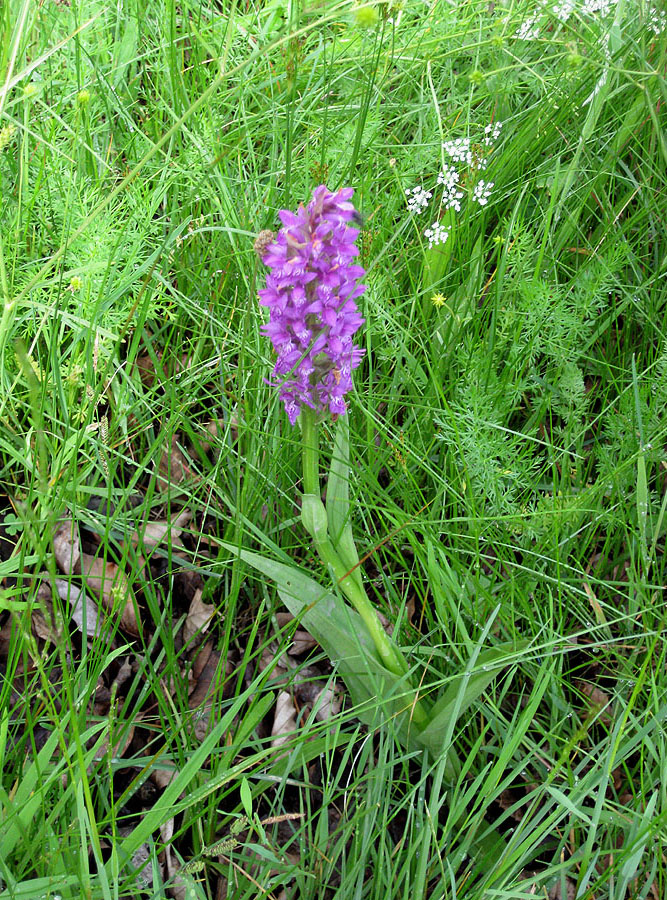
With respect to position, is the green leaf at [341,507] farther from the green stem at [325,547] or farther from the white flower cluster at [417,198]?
the white flower cluster at [417,198]

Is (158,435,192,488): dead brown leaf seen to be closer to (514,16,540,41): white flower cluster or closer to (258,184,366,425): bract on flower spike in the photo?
(258,184,366,425): bract on flower spike

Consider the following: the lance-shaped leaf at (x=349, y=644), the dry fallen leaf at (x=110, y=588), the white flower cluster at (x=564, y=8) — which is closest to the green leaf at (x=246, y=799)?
the lance-shaped leaf at (x=349, y=644)

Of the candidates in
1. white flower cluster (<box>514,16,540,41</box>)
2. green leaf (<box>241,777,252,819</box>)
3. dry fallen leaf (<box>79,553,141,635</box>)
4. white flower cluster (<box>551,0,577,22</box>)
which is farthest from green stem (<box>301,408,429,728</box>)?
white flower cluster (<box>514,16,540,41</box>)

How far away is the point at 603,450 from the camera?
1.87m

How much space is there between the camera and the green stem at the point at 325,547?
56.1 inches

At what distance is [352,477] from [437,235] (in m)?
0.72

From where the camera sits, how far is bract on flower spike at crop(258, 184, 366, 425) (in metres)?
1.26

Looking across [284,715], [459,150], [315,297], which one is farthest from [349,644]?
[459,150]

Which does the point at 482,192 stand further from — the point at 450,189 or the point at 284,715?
the point at 284,715

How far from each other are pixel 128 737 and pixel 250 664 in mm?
357

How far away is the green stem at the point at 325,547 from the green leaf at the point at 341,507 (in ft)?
0.07

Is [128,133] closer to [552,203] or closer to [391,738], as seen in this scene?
[552,203]

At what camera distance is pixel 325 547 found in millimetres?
1466

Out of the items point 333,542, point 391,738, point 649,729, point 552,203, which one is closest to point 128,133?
point 552,203
